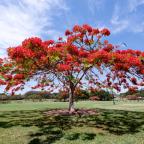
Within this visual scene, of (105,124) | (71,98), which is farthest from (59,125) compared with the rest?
(71,98)

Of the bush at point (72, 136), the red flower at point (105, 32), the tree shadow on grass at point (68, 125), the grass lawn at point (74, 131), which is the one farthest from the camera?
the red flower at point (105, 32)

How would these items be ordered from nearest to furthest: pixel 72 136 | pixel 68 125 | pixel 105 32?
1. pixel 72 136
2. pixel 68 125
3. pixel 105 32

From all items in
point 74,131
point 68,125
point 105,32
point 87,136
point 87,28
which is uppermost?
point 87,28

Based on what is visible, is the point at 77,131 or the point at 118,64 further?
the point at 118,64

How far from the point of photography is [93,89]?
31.0 meters

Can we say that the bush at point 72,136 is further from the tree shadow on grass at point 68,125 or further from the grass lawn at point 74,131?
the tree shadow on grass at point 68,125

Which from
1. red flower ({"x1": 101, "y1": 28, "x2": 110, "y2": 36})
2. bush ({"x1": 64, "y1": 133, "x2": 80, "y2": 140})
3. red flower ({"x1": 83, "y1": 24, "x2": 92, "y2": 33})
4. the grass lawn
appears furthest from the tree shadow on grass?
red flower ({"x1": 83, "y1": 24, "x2": 92, "y2": 33})

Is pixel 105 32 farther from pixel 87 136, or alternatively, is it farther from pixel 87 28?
pixel 87 136

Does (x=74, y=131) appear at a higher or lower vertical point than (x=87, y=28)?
lower

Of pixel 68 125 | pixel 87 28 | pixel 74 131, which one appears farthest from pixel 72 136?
pixel 87 28

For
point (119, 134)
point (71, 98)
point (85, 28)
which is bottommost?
point (119, 134)

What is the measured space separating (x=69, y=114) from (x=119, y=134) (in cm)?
832

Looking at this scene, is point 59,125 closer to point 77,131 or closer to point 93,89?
point 77,131

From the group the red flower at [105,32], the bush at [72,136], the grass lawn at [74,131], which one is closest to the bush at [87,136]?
the grass lawn at [74,131]
